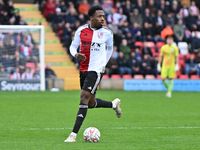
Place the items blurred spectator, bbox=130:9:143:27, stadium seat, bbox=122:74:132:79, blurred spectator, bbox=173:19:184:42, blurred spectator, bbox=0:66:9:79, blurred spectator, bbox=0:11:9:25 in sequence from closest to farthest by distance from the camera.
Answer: blurred spectator, bbox=0:66:9:79 → blurred spectator, bbox=0:11:9:25 → stadium seat, bbox=122:74:132:79 → blurred spectator, bbox=130:9:143:27 → blurred spectator, bbox=173:19:184:42

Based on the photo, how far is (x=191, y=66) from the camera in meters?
23.9

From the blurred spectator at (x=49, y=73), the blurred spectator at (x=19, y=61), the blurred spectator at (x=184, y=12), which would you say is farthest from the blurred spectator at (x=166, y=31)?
the blurred spectator at (x=19, y=61)

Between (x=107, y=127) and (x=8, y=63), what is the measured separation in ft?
38.8

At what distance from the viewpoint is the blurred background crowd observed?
67.8 feet

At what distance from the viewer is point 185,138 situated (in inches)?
299

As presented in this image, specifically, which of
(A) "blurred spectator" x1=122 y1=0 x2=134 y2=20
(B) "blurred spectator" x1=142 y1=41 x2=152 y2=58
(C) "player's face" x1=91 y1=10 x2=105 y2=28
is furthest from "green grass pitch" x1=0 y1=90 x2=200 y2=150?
(A) "blurred spectator" x1=122 y1=0 x2=134 y2=20

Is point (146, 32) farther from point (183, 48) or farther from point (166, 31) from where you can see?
point (183, 48)

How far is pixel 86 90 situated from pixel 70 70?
1622 cm

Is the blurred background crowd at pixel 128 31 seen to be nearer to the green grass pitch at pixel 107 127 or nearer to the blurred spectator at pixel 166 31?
the blurred spectator at pixel 166 31

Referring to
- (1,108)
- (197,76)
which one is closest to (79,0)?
(197,76)

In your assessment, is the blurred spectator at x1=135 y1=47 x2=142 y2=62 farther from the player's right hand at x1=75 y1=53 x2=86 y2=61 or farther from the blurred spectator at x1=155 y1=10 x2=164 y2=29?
the player's right hand at x1=75 y1=53 x2=86 y2=61

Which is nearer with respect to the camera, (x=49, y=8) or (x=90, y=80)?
(x=90, y=80)

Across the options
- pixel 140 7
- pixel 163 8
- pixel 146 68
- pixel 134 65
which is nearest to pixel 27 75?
pixel 134 65

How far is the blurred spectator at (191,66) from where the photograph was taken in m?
23.7
